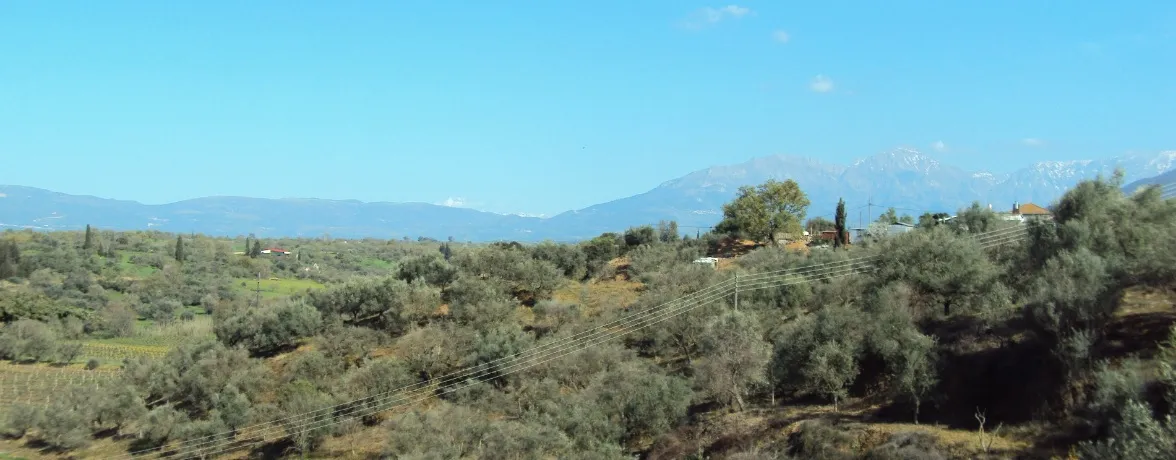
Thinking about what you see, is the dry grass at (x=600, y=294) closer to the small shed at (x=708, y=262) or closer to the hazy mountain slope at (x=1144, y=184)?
the small shed at (x=708, y=262)

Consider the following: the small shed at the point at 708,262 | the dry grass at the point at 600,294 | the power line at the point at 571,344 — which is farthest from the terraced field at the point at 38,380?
the small shed at the point at 708,262

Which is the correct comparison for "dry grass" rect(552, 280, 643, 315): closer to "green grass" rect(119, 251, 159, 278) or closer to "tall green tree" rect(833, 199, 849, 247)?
"tall green tree" rect(833, 199, 849, 247)

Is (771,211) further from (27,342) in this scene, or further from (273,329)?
(27,342)

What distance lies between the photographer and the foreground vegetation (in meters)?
21.1

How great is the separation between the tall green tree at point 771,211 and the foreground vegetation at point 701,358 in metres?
0.22

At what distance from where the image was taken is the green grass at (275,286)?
360 feet

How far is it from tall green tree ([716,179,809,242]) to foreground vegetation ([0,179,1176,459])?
221mm

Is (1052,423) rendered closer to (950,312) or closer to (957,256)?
(950,312)

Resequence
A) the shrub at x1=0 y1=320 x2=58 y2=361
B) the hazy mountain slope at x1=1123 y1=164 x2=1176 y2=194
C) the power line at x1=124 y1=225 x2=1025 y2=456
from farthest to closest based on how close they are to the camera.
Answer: the shrub at x1=0 y1=320 x2=58 y2=361, the power line at x1=124 y1=225 x2=1025 y2=456, the hazy mountain slope at x1=1123 y1=164 x2=1176 y2=194

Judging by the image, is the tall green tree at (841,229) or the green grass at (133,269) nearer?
the tall green tree at (841,229)

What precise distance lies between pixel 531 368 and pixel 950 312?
58.0ft

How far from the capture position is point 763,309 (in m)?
38.4

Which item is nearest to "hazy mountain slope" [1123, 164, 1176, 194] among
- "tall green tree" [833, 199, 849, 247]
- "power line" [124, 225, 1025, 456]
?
"power line" [124, 225, 1025, 456]

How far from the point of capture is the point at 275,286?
119m
